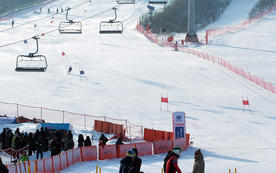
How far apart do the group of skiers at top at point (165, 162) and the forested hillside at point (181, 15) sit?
55.0m

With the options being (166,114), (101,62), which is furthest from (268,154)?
(101,62)

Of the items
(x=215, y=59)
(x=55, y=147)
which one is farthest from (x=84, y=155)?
(x=215, y=59)

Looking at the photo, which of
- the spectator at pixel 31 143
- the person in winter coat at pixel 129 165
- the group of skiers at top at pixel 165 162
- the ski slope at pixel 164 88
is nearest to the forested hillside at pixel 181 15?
the ski slope at pixel 164 88

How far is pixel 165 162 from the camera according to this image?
27.5ft

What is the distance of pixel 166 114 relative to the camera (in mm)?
28078

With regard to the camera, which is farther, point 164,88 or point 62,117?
point 164,88

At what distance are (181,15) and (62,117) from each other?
159ft

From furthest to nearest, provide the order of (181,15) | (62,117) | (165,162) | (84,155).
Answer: (181,15), (62,117), (84,155), (165,162)

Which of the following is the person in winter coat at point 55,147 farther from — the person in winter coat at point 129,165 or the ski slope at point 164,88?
the person in winter coat at point 129,165

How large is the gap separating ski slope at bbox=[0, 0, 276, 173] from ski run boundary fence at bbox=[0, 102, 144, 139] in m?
1.09

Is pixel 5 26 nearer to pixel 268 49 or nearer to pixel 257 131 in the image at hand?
pixel 268 49

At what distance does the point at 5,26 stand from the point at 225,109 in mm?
46173

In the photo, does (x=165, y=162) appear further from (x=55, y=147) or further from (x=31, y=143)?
(x=31, y=143)

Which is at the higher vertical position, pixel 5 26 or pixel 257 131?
pixel 5 26
